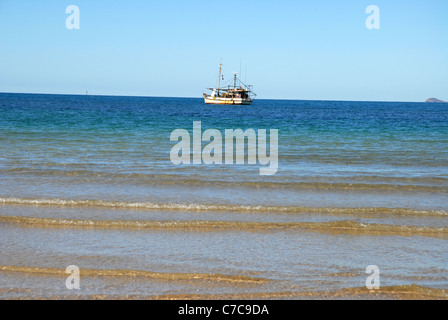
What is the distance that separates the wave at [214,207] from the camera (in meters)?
9.52

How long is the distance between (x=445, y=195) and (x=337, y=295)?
23.5 ft

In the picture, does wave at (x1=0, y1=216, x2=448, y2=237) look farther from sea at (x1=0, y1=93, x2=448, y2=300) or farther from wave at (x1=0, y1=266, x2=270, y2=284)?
wave at (x1=0, y1=266, x2=270, y2=284)

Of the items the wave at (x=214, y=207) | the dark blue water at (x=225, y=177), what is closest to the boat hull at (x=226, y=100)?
the dark blue water at (x=225, y=177)

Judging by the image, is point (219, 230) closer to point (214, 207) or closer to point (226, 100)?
point (214, 207)

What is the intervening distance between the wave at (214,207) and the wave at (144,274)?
3.48 m

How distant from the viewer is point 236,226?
8.43 m

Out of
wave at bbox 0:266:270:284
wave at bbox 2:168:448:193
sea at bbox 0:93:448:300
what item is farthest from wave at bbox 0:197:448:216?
wave at bbox 0:266:270:284

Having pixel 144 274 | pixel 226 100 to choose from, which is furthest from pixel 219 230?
pixel 226 100

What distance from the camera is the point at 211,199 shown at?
10414mm

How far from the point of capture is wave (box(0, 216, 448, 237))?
324 inches

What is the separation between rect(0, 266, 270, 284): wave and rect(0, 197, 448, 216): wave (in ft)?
11.4

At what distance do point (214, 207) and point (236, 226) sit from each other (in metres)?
1.32
